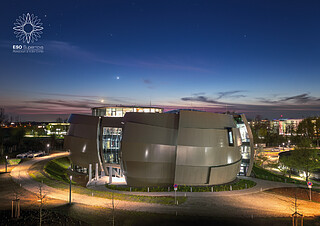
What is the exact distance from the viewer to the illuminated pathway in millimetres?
20641

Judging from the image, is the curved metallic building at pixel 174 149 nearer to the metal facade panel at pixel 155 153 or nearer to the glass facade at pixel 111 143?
the metal facade panel at pixel 155 153

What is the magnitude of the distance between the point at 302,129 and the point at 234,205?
116 metres

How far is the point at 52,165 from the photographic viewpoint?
4909 centimetres

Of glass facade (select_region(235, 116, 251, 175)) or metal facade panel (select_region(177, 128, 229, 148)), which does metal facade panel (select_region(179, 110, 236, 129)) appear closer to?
metal facade panel (select_region(177, 128, 229, 148))

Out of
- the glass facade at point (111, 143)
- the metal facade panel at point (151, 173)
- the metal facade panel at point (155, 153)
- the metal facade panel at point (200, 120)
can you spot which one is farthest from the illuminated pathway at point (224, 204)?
the glass facade at point (111, 143)

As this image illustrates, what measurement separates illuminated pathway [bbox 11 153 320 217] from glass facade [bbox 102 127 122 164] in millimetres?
10248

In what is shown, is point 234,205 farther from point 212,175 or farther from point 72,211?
point 72,211

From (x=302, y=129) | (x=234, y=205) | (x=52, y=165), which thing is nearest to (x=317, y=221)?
(x=234, y=205)

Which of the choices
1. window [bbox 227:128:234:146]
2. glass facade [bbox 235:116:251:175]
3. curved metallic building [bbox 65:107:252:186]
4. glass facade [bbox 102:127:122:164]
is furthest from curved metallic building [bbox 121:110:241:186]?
glass facade [bbox 235:116:251:175]

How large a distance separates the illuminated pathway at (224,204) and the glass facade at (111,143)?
1025 centimetres

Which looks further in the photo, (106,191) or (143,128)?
(143,128)

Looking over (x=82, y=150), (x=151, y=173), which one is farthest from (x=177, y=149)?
(x=82, y=150)

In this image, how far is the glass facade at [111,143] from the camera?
36344 millimetres

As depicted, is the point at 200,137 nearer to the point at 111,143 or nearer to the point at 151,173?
the point at 151,173
